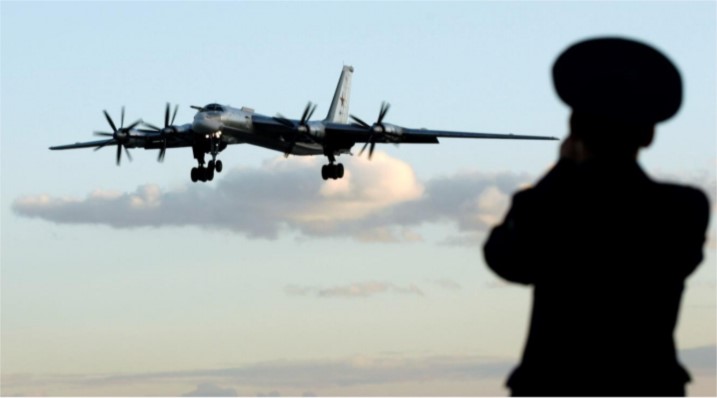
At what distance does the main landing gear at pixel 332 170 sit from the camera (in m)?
71.0

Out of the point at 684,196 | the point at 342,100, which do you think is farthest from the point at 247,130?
the point at 684,196

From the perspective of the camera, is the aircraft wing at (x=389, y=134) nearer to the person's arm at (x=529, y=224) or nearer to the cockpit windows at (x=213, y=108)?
the cockpit windows at (x=213, y=108)

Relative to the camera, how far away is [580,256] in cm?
445

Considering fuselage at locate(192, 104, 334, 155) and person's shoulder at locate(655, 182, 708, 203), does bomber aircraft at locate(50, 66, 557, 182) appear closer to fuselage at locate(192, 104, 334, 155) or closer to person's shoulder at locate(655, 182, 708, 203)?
fuselage at locate(192, 104, 334, 155)

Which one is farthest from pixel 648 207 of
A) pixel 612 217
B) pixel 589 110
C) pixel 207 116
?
pixel 207 116

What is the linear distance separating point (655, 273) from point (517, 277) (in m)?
0.60

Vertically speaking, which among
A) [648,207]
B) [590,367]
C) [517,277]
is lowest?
[590,367]

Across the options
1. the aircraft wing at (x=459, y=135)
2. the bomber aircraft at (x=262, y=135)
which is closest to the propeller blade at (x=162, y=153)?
the bomber aircraft at (x=262, y=135)

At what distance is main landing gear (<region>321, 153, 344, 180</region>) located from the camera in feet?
233

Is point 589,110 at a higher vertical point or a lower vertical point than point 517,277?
higher

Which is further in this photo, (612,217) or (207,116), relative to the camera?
(207,116)

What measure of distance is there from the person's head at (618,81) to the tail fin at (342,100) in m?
84.4

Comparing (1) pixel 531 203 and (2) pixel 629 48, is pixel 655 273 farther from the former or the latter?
(2) pixel 629 48

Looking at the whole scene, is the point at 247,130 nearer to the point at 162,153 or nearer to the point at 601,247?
the point at 162,153
